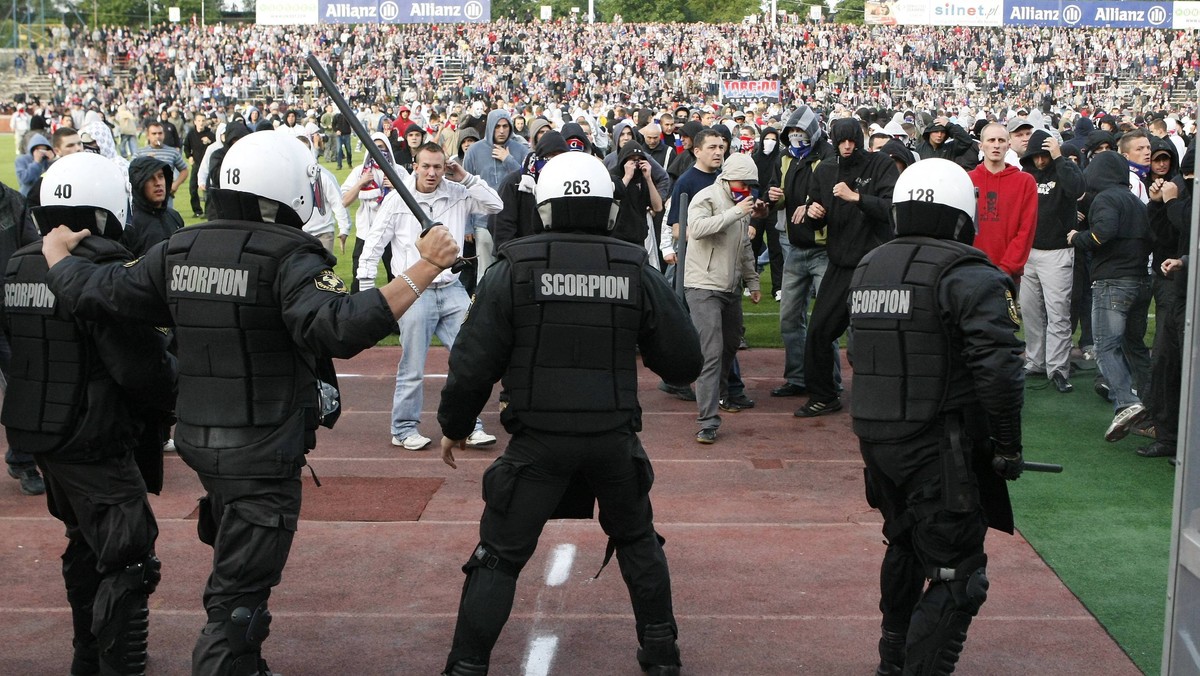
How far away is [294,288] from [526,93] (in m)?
48.5

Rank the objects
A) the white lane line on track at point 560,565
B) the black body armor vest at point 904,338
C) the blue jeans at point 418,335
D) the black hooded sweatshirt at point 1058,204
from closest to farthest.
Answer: the black body armor vest at point 904,338
the white lane line on track at point 560,565
the blue jeans at point 418,335
the black hooded sweatshirt at point 1058,204

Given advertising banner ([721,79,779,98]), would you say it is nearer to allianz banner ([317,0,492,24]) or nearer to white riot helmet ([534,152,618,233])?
allianz banner ([317,0,492,24])

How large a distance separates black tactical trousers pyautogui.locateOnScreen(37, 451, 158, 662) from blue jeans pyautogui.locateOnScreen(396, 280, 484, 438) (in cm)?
366

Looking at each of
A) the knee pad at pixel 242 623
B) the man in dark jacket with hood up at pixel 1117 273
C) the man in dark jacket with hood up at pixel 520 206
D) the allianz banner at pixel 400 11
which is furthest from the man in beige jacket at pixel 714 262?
the allianz banner at pixel 400 11

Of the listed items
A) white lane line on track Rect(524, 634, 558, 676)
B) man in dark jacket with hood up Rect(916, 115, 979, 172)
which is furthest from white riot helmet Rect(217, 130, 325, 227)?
man in dark jacket with hood up Rect(916, 115, 979, 172)

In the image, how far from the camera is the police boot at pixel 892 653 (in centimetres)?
486

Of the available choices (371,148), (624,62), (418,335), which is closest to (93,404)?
(371,148)

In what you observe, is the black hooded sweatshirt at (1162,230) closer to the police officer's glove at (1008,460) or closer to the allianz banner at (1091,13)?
the police officer's glove at (1008,460)

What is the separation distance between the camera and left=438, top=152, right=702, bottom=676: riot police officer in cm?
458

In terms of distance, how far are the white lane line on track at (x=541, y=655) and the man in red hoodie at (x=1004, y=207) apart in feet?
17.6

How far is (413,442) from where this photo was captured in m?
8.67

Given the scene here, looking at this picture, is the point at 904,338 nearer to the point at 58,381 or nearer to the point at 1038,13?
the point at 58,381

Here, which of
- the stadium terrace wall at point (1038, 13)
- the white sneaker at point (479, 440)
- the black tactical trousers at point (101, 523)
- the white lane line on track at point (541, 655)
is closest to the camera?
the black tactical trousers at point (101, 523)

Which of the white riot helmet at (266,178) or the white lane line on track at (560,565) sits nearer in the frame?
the white riot helmet at (266,178)
